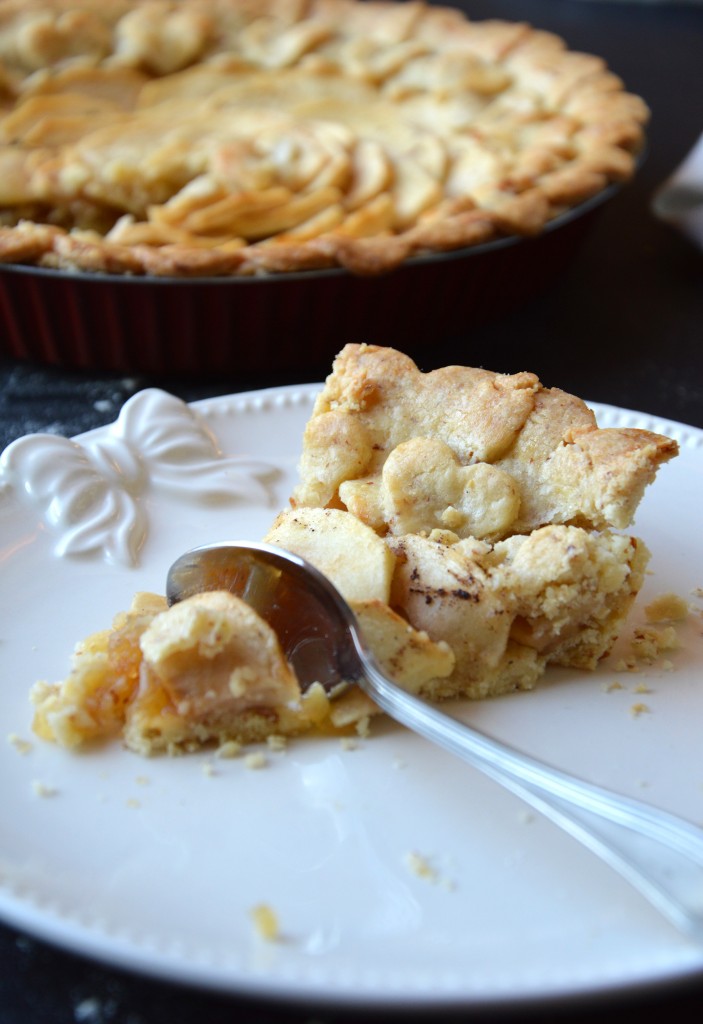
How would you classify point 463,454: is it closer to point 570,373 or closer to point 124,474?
point 124,474

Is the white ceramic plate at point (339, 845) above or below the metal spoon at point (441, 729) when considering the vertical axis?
below

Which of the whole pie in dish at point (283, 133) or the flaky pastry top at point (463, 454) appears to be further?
the whole pie in dish at point (283, 133)

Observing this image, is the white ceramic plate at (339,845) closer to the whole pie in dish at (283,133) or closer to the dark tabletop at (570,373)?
the dark tabletop at (570,373)

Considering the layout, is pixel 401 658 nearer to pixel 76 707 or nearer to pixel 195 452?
pixel 76 707

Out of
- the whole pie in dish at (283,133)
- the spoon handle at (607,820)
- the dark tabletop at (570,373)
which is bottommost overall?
the dark tabletop at (570,373)

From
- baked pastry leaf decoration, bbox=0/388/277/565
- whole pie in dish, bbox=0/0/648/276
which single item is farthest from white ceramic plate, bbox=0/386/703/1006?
whole pie in dish, bbox=0/0/648/276

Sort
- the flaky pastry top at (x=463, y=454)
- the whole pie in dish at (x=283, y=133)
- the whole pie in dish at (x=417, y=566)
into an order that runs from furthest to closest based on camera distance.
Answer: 1. the whole pie in dish at (x=283, y=133)
2. the flaky pastry top at (x=463, y=454)
3. the whole pie in dish at (x=417, y=566)

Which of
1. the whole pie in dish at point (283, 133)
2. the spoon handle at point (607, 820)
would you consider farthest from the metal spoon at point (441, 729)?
the whole pie in dish at point (283, 133)
